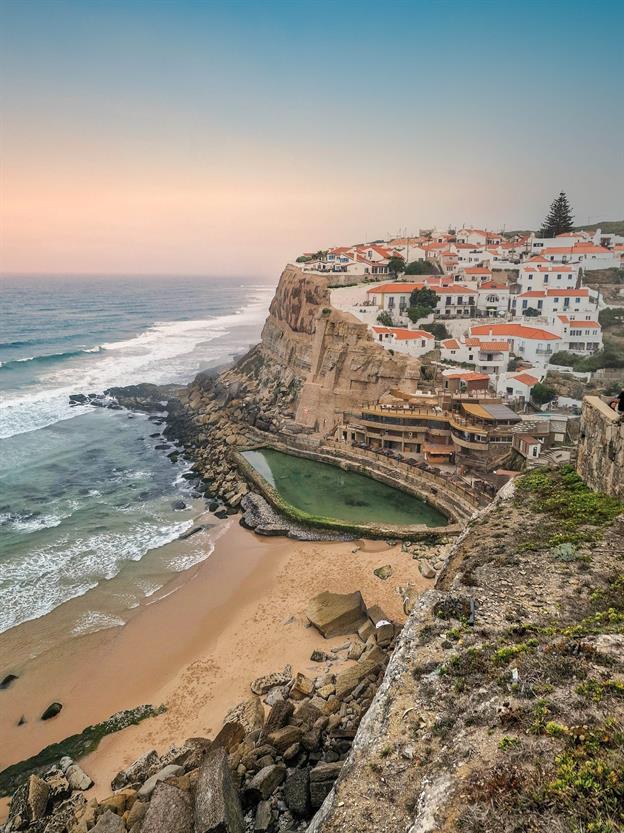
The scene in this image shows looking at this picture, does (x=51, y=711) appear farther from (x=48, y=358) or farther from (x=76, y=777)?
(x=48, y=358)

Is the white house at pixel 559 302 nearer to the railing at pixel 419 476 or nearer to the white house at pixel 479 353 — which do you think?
the white house at pixel 479 353

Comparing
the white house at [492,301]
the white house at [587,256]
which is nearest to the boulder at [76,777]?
the white house at [492,301]

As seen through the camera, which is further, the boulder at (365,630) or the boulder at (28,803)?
the boulder at (365,630)

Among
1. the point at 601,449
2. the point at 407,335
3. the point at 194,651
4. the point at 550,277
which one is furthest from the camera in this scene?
the point at 550,277

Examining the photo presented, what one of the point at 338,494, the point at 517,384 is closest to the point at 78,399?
the point at 338,494

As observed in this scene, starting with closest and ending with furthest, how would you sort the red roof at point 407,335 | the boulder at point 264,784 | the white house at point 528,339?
1. the boulder at point 264,784
2. the white house at point 528,339
3. the red roof at point 407,335

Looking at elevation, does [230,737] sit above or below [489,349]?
below

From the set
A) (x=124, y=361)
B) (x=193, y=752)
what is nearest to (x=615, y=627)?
(x=193, y=752)
